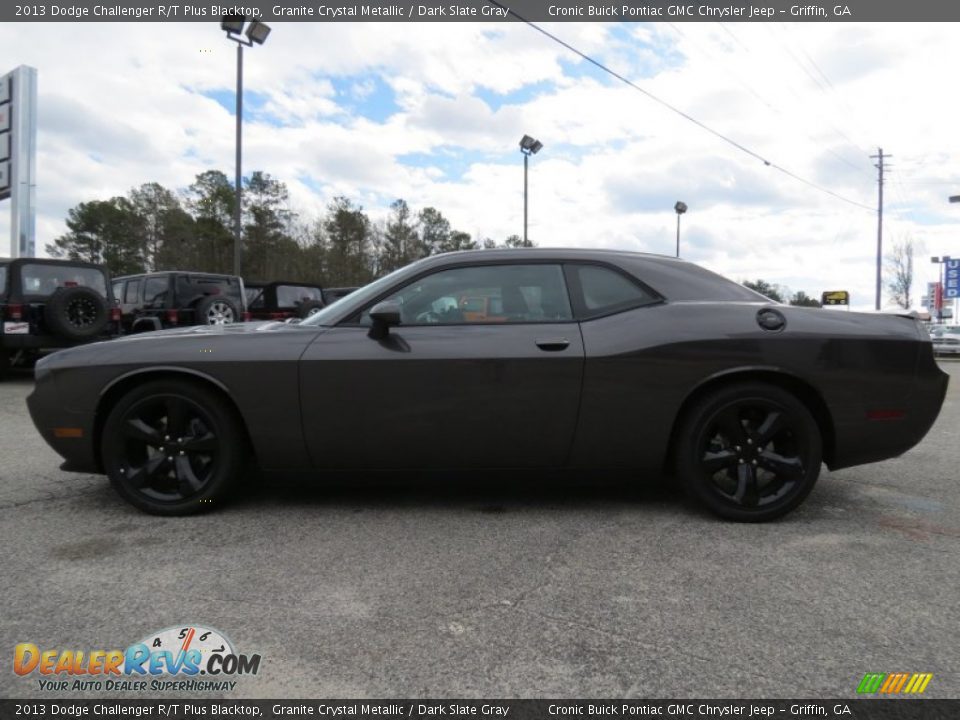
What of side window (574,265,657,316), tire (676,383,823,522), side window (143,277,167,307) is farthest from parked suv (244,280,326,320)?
tire (676,383,823,522)

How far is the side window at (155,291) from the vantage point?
37.7 feet

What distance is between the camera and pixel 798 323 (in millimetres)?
3346

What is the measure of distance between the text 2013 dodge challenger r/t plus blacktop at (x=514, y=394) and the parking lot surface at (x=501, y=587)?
259 mm

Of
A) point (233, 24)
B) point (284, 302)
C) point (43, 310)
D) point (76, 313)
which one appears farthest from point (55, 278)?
point (233, 24)

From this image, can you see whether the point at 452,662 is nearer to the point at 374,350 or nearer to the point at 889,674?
the point at 889,674

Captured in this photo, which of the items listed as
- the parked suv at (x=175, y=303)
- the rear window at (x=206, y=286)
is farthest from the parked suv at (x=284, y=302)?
the parked suv at (x=175, y=303)

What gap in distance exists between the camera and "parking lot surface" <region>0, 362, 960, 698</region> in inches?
77.9

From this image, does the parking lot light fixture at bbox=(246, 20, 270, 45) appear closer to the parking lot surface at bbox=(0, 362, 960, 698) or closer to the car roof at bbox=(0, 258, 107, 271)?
the car roof at bbox=(0, 258, 107, 271)

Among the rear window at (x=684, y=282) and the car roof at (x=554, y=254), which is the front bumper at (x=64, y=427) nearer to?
the car roof at (x=554, y=254)

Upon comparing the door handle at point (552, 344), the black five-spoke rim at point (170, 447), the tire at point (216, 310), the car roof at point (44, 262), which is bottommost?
the black five-spoke rim at point (170, 447)

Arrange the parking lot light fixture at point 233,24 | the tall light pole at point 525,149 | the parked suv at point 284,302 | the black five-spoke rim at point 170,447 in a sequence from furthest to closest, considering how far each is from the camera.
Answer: the tall light pole at point 525,149 → the parking lot light fixture at point 233,24 → the parked suv at point 284,302 → the black five-spoke rim at point 170,447

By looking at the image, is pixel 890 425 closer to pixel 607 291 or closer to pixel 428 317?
pixel 607 291

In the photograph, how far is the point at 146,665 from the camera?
202 centimetres

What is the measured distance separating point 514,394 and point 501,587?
101 centimetres
